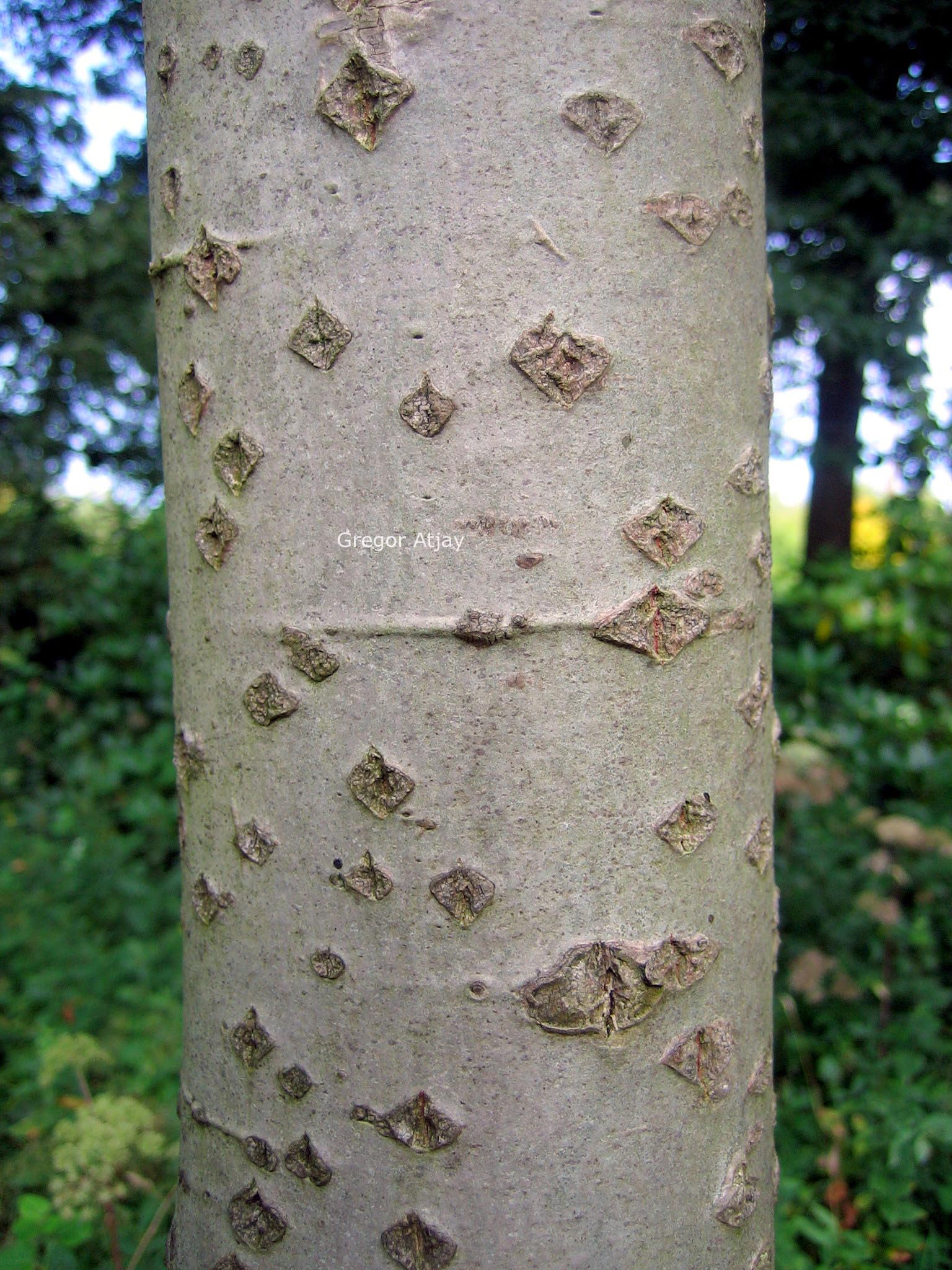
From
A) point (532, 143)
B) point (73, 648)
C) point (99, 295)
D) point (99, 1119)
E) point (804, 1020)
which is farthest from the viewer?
point (73, 648)

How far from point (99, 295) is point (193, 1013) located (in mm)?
4883

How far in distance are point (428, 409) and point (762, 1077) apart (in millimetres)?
867

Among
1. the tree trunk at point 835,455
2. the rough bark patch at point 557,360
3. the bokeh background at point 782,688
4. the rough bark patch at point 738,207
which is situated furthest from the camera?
the tree trunk at point 835,455

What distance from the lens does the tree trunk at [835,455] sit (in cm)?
424

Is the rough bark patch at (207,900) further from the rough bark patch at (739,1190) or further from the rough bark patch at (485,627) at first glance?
the rough bark patch at (739,1190)

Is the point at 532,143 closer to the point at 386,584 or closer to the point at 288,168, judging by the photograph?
the point at 288,168

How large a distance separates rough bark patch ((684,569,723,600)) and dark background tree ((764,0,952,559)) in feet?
6.28

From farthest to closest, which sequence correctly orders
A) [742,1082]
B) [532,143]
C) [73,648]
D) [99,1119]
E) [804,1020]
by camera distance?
[73,648], [804,1020], [99,1119], [742,1082], [532,143]

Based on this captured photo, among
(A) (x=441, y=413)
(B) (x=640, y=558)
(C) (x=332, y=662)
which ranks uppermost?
(A) (x=441, y=413)

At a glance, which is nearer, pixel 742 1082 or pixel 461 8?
pixel 461 8

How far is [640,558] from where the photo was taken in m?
0.95

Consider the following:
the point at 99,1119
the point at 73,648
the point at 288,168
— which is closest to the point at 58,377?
the point at 73,648

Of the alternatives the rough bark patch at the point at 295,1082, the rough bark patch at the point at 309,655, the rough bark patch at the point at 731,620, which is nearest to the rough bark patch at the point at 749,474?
the rough bark patch at the point at 731,620

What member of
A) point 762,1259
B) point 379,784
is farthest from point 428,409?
point 762,1259
